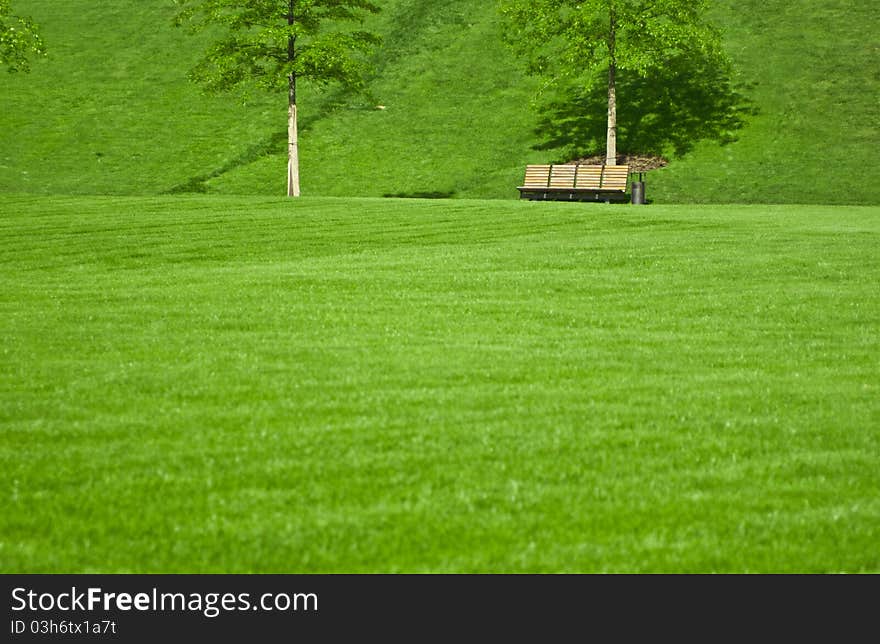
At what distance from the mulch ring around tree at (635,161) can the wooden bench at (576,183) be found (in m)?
4.92

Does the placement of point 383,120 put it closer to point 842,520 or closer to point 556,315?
point 556,315

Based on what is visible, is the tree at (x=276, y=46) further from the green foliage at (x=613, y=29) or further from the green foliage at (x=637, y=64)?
the green foliage at (x=637, y=64)

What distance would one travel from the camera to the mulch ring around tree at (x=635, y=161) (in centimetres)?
4503

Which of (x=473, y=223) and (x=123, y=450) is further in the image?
(x=473, y=223)

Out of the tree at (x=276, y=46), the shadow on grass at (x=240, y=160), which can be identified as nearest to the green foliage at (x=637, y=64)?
the tree at (x=276, y=46)

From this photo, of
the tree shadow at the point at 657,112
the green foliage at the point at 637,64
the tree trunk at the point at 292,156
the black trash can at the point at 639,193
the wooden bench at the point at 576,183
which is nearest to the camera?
the black trash can at the point at 639,193

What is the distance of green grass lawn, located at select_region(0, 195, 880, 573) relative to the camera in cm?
612

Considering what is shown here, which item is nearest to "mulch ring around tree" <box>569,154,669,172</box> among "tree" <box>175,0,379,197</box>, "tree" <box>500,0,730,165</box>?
"tree" <box>500,0,730,165</box>

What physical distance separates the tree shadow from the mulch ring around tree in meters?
0.45

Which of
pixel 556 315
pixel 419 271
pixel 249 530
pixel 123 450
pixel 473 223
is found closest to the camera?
Result: pixel 249 530

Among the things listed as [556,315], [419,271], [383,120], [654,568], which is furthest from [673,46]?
[654,568]

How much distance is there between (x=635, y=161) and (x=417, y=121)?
38.8 feet

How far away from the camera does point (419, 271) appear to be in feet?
58.9
